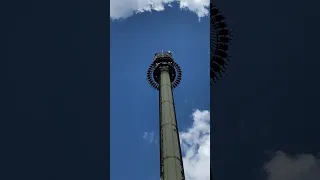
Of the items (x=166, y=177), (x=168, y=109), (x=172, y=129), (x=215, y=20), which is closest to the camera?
(x=166, y=177)

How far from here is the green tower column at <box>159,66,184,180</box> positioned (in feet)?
136

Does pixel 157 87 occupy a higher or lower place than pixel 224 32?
lower

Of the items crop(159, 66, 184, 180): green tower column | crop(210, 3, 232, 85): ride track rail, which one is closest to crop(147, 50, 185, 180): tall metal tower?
crop(159, 66, 184, 180): green tower column

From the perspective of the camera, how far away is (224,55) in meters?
67.0

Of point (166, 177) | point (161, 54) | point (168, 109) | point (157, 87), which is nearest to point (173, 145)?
point (166, 177)

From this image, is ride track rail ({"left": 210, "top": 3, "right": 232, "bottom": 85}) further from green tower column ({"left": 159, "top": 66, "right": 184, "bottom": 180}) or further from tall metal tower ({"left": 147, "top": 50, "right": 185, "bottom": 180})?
green tower column ({"left": 159, "top": 66, "right": 184, "bottom": 180})

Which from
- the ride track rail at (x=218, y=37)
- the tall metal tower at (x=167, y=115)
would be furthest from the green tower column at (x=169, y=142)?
the ride track rail at (x=218, y=37)

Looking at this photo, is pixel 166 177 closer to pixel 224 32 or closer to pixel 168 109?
pixel 168 109

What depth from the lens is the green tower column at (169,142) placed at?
41.3 metres

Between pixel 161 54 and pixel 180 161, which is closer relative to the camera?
pixel 180 161

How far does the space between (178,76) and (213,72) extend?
5.52 meters

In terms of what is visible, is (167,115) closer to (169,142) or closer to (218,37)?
(169,142)

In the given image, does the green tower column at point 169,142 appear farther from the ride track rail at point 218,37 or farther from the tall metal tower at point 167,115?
the ride track rail at point 218,37

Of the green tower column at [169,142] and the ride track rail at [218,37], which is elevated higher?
the ride track rail at [218,37]
